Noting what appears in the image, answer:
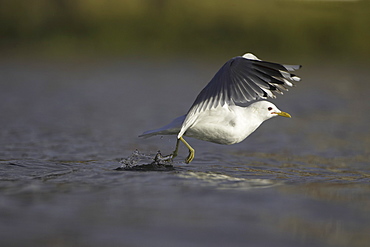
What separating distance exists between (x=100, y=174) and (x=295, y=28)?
2034cm

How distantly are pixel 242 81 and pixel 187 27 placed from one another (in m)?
20.0

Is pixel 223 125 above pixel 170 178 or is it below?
above

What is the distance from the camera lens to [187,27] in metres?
27.0

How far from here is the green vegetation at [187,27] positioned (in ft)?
85.0

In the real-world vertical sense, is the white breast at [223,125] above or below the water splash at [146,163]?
above

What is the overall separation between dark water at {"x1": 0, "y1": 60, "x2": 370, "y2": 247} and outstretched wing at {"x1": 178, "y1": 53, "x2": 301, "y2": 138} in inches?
34.8

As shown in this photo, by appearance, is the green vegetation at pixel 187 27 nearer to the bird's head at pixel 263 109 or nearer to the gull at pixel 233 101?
the bird's head at pixel 263 109

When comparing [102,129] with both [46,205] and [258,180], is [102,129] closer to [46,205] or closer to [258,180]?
[258,180]

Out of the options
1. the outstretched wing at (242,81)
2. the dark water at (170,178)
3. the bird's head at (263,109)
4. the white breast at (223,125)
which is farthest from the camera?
the bird's head at (263,109)

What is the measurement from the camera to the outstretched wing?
7125mm

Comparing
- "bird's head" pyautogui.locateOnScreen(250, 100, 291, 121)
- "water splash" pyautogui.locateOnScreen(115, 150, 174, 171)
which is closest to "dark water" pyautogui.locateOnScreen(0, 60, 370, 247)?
"water splash" pyautogui.locateOnScreen(115, 150, 174, 171)

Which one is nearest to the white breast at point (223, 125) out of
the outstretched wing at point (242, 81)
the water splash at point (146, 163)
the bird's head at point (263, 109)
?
the bird's head at point (263, 109)

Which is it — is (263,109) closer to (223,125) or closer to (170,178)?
(223,125)

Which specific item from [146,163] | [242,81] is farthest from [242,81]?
[146,163]
